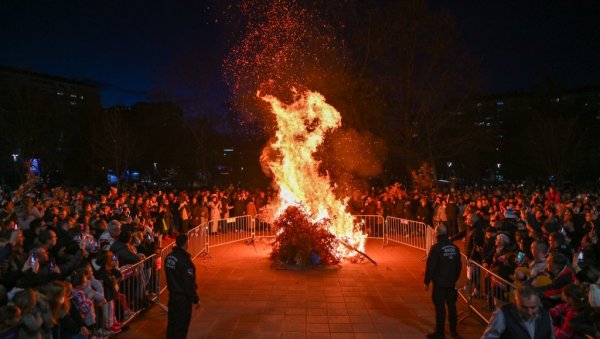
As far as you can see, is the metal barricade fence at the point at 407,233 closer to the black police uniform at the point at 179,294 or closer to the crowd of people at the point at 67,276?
the crowd of people at the point at 67,276

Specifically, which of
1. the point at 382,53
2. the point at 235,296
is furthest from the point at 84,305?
the point at 382,53

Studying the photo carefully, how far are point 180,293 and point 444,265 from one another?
13.7 ft

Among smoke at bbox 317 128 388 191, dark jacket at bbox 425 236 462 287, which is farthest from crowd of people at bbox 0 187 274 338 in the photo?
smoke at bbox 317 128 388 191

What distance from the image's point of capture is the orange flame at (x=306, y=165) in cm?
1531

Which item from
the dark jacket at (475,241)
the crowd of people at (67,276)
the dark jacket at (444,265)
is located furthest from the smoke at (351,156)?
the dark jacket at (444,265)

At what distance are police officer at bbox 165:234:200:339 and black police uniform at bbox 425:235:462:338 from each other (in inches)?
148

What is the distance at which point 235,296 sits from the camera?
10.1m

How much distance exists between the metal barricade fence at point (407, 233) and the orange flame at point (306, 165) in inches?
75.6

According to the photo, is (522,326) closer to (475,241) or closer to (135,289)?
(475,241)

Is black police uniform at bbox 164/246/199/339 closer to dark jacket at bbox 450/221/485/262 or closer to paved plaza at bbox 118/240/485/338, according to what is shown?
paved plaza at bbox 118/240/485/338

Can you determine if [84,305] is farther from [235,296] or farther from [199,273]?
[199,273]

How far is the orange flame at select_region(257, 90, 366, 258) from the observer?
1531 centimetres

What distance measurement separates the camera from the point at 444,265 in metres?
7.63

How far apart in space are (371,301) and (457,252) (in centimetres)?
270
